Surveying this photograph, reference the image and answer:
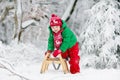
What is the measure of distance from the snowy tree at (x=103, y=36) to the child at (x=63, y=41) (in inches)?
70.9

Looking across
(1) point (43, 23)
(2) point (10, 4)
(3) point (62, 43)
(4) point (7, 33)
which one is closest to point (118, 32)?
(3) point (62, 43)

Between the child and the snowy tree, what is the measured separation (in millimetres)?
1802

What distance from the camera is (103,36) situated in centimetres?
842

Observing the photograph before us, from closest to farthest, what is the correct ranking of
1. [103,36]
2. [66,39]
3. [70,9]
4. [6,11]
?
1. [66,39]
2. [103,36]
3. [70,9]
4. [6,11]

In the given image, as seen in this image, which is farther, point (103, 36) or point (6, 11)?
point (6, 11)

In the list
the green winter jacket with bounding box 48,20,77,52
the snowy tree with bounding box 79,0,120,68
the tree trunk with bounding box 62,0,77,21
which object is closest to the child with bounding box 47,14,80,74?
the green winter jacket with bounding box 48,20,77,52

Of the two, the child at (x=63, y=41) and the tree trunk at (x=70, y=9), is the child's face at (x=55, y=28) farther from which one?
the tree trunk at (x=70, y=9)

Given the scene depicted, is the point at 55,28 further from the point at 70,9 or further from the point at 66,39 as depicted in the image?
the point at 70,9

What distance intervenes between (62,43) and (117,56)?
242 cm

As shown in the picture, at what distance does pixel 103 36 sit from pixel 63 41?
205 centimetres

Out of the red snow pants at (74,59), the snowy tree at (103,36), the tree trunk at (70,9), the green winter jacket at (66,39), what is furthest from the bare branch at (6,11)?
the green winter jacket at (66,39)

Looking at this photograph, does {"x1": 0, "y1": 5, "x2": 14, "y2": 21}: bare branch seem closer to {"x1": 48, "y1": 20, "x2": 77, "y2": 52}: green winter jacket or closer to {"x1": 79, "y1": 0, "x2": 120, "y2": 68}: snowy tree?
{"x1": 79, "y1": 0, "x2": 120, "y2": 68}: snowy tree

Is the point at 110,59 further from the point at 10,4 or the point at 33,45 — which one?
the point at 10,4

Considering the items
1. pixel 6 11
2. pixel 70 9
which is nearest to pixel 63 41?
pixel 70 9
